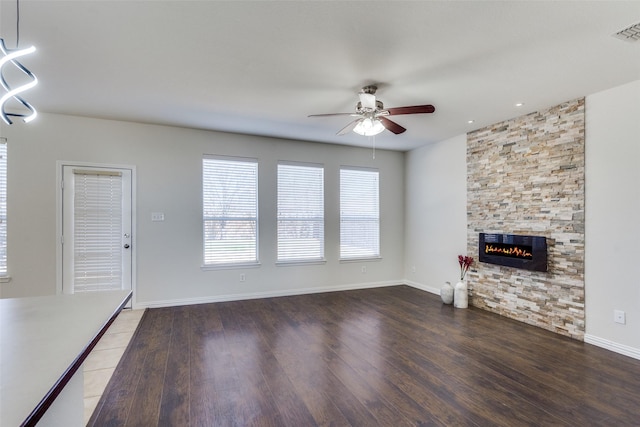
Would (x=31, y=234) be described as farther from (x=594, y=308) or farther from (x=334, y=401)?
(x=594, y=308)

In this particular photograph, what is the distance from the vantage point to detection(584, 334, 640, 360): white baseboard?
304 cm

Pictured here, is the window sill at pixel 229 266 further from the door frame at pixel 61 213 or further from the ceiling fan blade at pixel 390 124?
the ceiling fan blade at pixel 390 124

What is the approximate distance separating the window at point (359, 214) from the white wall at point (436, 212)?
72 cm

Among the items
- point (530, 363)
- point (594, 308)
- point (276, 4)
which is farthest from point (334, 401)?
point (594, 308)

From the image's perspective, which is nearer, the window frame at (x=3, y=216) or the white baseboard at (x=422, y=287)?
the window frame at (x=3, y=216)

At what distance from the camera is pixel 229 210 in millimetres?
5062

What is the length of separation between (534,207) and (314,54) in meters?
3.39

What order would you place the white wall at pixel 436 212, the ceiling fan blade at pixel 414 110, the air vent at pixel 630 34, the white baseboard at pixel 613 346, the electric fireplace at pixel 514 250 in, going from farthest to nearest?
the white wall at pixel 436 212 < the electric fireplace at pixel 514 250 < the white baseboard at pixel 613 346 < the ceiling fan blade at pixel 414 110 < the air vent at pixel 630 34

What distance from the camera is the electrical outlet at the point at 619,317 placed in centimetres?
314

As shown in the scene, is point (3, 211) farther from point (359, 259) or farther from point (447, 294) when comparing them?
point (447, 294)

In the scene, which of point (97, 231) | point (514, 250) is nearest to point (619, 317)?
point (514, 250)

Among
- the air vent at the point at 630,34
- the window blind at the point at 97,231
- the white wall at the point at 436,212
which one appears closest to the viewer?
the air vent at the point at 630,34

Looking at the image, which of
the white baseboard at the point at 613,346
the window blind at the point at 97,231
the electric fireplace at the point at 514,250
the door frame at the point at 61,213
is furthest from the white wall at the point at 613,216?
the window blind at the point at 97,231

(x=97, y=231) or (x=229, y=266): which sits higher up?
(x=97, y=231)
